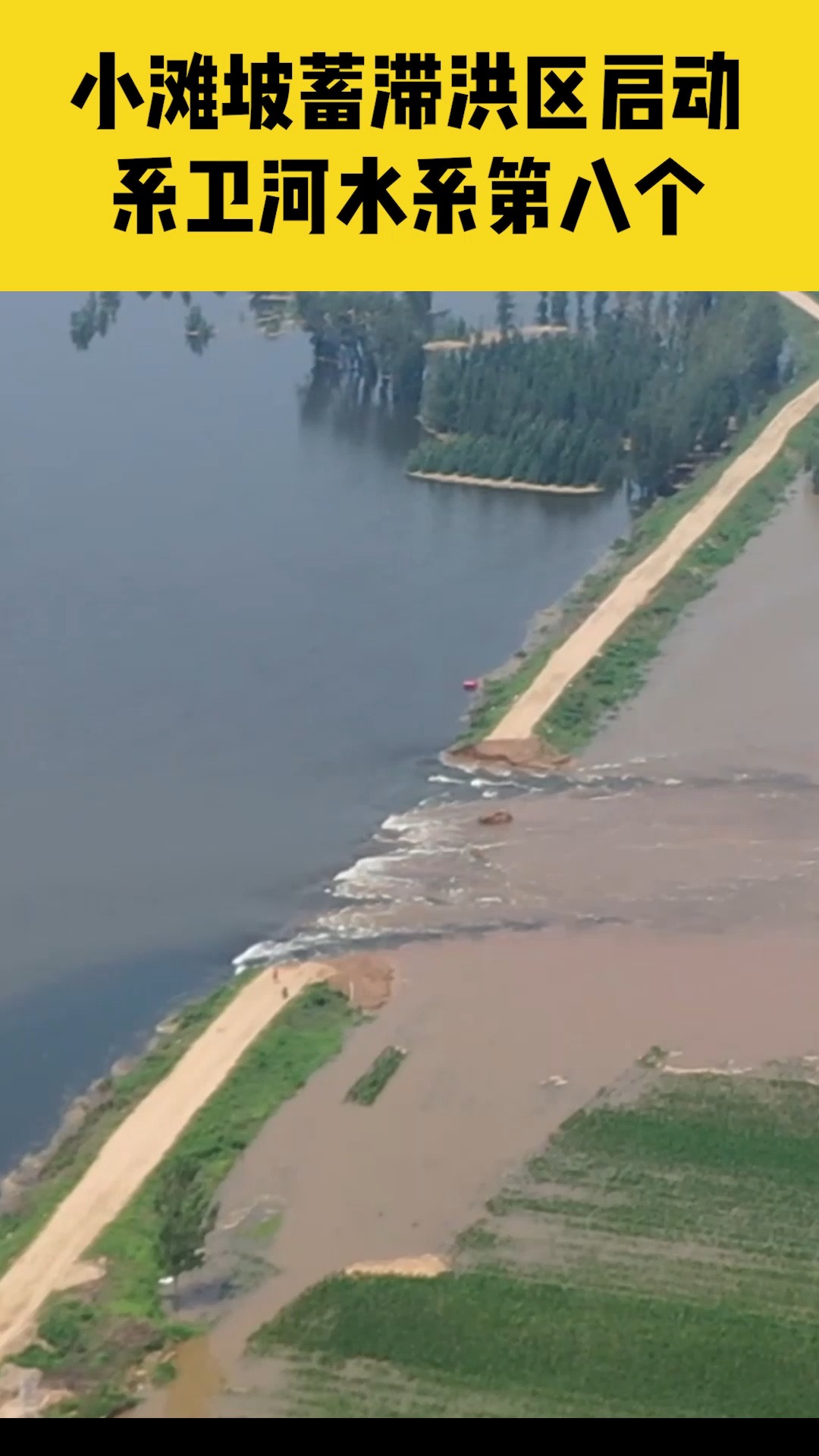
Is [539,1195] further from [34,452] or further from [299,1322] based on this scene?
[34,452]

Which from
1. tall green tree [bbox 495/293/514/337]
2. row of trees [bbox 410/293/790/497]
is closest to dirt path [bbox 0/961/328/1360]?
row of trees [bbox 410/293/790/497]

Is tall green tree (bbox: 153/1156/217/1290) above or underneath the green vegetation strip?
underneath

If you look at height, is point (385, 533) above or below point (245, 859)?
above

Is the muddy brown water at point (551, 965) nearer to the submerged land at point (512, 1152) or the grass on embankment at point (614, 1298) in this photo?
the submerged land at point (512, 1152)

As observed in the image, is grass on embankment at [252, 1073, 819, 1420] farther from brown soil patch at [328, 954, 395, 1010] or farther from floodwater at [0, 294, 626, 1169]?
floodwater at [0, 294, 626, 1169]

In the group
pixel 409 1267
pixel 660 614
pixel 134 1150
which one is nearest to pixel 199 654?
pixel 660 614

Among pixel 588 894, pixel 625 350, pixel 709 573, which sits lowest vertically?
pixel 588 894

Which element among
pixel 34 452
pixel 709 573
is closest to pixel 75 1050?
pixel 709 573
